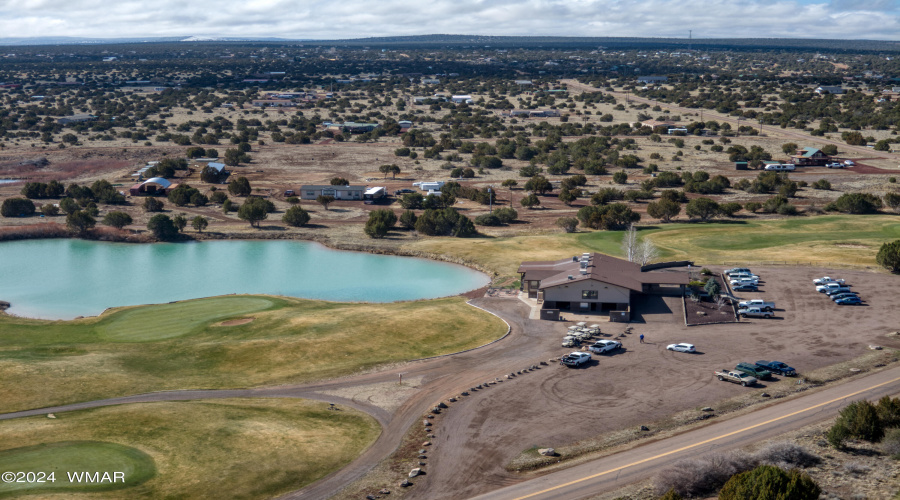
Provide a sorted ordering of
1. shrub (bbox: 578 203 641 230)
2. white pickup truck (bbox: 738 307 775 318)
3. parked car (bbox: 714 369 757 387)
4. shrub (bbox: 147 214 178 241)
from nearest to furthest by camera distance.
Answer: parked car (bbox: 714 369 757 387), white pickup truck (bbox: 738 307 775 318), shrub (bbox: 147 214 178 241), shrub (bbox: 578 203 641 230)

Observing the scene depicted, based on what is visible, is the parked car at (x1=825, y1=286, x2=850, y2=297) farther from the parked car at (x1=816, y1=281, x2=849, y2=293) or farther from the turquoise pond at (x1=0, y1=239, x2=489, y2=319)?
the turquoise pond at (x1=0, y1=239, x2=489, y2=319)

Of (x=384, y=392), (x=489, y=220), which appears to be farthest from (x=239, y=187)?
(x=384, y=392)

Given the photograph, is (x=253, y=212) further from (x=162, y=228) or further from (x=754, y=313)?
(x=754, y=313)

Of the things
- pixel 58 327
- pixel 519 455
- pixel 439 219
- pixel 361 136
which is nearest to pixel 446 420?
pixel 519 455

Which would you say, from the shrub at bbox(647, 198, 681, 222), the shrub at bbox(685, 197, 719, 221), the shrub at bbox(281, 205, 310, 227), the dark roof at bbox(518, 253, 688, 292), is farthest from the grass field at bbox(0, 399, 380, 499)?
the shrub at bbox(685, 197, 719, 221)

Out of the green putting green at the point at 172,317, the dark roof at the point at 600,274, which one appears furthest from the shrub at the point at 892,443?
the green putting green at the point at 172,317

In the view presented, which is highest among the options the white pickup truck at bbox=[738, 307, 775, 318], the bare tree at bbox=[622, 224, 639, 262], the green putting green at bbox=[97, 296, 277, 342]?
the bare tree at bbox=[622, 224, 639, 262]

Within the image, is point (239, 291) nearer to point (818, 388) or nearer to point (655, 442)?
point (655, 442)
